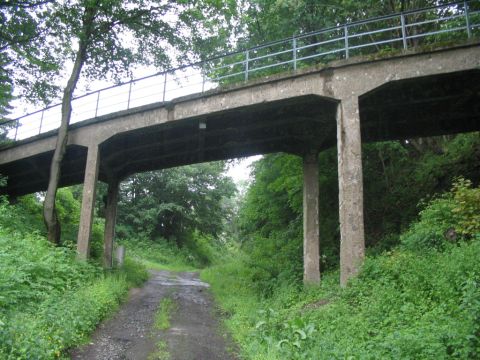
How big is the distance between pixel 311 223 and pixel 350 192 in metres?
3.27

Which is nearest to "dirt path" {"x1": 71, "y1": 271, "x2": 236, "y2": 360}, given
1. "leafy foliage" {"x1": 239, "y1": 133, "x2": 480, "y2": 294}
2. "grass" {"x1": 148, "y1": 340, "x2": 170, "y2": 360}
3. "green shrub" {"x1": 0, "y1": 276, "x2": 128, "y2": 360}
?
"grass" {"x1": 148, "y1": 340, "x2": 170, "y2": 360}

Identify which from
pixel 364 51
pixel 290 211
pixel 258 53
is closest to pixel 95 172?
pixel 290 211

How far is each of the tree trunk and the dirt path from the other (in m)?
3.74

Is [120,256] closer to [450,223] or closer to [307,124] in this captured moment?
[307,124]

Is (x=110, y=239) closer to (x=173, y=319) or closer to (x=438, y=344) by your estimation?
(x=173, y=319)

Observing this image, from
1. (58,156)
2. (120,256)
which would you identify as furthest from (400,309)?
(120,256)

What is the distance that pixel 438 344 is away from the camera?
4.86 metres

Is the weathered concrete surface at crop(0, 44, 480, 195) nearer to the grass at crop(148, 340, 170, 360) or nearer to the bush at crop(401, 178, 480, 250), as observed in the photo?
the bush at crop(401, 178, 480, 250)

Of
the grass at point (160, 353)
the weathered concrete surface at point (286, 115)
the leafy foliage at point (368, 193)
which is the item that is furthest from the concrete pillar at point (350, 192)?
the grass at point (160, 353)

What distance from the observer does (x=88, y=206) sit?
1381cm

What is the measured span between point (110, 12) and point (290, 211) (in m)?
10.5

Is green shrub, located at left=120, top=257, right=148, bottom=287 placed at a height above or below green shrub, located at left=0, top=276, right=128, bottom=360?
above

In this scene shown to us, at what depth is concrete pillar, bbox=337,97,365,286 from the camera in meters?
9.44

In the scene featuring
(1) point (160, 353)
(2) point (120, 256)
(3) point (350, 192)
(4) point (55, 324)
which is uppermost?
(3) point (350, 192)
